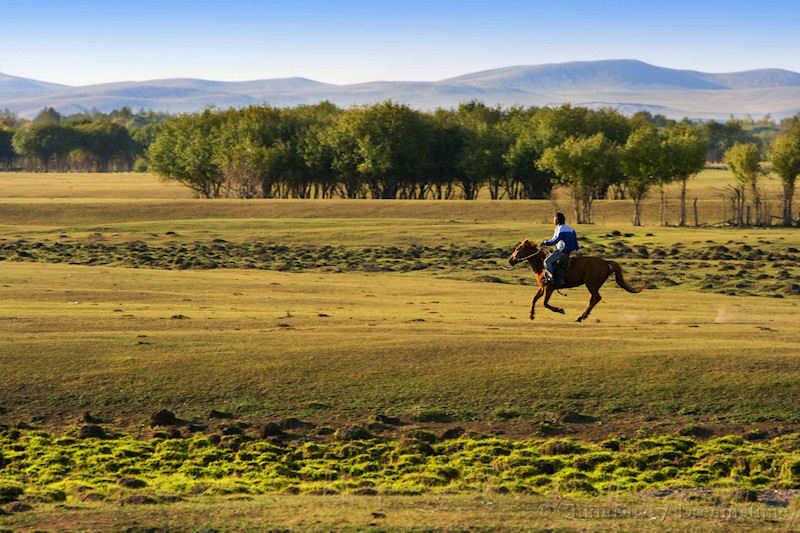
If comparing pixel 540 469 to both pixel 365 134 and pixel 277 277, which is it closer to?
pixel 277 277

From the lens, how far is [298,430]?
22.2 meters

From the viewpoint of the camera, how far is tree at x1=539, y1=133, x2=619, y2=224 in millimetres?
92312

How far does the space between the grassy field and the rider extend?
5.25ft

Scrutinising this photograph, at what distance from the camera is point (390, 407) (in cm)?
2377

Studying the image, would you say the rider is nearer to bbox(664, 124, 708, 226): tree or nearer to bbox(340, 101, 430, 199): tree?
bbox(664, 124, 708, 226): tree

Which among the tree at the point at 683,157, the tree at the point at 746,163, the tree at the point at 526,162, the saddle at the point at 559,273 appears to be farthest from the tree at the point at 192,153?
the saddle at the point at 559,273

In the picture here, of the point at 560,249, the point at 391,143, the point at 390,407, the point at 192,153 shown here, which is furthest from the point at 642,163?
the point at 390,407

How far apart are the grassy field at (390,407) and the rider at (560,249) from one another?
1.60 metres

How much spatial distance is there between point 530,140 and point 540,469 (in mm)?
95882

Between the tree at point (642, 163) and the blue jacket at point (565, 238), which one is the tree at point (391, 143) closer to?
the tree at point (642, 163)

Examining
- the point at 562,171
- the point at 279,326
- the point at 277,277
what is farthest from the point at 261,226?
the point at 279,326

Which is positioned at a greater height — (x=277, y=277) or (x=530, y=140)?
(x=530, y=140)

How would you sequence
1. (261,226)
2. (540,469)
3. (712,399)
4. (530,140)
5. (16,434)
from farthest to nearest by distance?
(530,140) < (261,226) < (712,399) < (16,434) < (540,469)

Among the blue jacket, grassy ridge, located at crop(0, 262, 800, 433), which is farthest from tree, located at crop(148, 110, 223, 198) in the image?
→ the blue jacket
